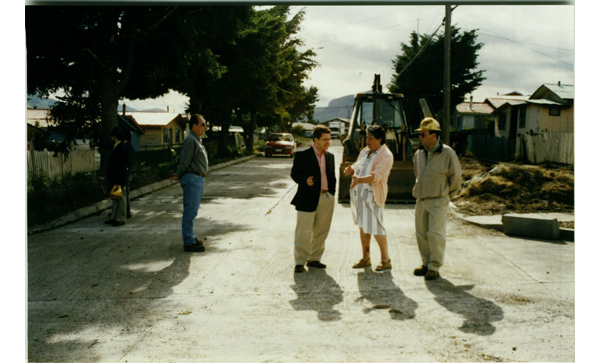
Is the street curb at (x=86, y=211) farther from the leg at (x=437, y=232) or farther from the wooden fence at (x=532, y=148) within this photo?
the wooden fence at (x=532, y=148)

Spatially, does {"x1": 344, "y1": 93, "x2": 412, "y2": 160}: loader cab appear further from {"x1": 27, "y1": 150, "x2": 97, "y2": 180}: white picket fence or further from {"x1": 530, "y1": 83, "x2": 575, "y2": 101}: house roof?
{"x1": 27, "y1": 150, "x2": 97, "y2": 180}: white picket fence

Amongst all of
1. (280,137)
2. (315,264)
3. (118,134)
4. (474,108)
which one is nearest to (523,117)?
(280,137)

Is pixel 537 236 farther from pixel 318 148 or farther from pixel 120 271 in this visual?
pixel 120 271

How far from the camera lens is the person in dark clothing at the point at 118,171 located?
9430 millimetres

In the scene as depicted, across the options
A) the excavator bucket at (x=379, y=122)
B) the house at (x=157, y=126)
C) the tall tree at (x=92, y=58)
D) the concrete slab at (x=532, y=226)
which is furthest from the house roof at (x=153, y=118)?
the concrete slab at (x=532, y=226)

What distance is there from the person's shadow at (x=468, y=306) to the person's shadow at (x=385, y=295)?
0.36 m

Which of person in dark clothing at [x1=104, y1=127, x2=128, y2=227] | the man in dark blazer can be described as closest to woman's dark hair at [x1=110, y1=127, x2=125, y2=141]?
person in dark clothing at [x1=104, y1=127, x2=128, y2=227]

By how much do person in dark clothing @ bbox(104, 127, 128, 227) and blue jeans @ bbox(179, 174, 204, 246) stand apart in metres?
2.38

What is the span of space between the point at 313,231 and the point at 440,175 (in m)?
1.70

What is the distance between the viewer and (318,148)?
6.49 m

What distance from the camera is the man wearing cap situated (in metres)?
6.12

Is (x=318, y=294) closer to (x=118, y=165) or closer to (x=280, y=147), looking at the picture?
(x=118, y=165)

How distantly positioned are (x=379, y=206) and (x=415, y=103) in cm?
867
